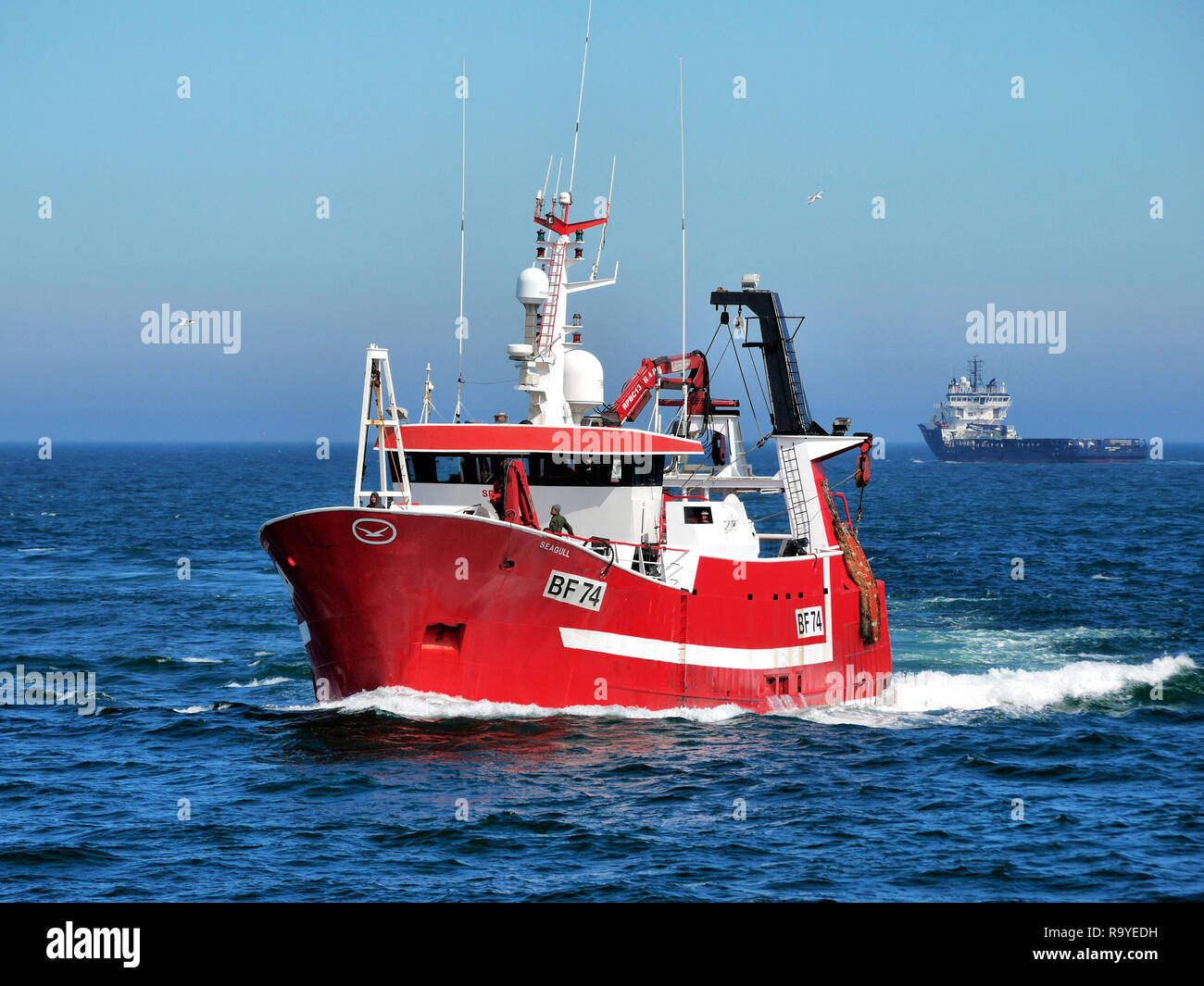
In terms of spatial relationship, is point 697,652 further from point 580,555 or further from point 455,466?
point 455,466

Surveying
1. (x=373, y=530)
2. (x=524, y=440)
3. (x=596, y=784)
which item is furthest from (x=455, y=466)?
(x=596, y=784)

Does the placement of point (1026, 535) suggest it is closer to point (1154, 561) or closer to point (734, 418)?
point (1154, 561)

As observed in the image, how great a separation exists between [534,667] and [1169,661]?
66.1ft

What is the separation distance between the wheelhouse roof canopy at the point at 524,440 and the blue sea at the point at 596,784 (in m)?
5.25

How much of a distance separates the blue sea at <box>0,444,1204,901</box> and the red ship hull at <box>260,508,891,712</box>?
612 mm

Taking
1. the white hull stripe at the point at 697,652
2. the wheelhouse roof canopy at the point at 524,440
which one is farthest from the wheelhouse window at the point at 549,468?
the white hull stripe at the point at 697,652

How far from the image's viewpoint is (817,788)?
2202 cm

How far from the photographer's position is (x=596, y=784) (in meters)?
21.1

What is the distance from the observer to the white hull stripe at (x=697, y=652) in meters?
23.9

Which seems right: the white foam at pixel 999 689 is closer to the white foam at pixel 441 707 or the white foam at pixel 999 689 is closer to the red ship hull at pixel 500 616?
the red ship hull at pixel 500 616

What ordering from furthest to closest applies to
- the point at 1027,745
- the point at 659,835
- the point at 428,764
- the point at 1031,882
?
the point at 1027,745
the point at 428,764
the point at 659,835
the point at 1031,882

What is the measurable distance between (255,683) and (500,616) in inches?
428

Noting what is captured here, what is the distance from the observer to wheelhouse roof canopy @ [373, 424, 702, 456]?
83.0 feet
